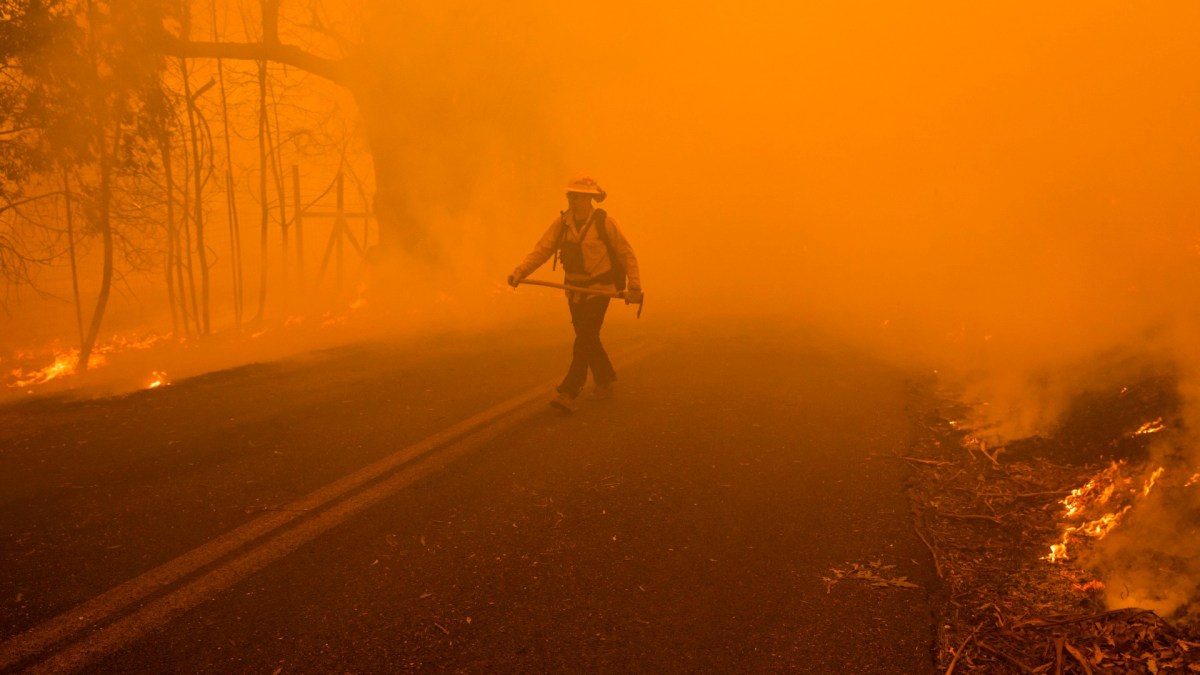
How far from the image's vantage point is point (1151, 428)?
482 cm

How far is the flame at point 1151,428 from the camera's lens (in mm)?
4737

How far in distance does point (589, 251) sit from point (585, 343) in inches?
31.4

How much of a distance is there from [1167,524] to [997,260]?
29.3 ft

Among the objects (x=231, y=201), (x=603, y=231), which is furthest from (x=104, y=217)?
(x=603, y=231)

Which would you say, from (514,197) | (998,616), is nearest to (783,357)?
(998,616)

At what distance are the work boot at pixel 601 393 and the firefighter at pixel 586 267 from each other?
0.23 meters

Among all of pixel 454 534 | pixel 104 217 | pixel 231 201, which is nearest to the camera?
pixel 454 534

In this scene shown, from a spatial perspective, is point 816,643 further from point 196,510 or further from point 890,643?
point 196,510

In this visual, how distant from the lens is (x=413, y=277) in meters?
14.6

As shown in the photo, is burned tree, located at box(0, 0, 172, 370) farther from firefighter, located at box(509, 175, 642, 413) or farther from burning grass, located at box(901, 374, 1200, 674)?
burning grass, located at box(901, 374, 1200, 674)

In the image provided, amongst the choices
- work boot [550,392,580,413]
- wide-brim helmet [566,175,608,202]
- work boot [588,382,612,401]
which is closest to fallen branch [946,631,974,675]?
work boot [550,392,580,413]

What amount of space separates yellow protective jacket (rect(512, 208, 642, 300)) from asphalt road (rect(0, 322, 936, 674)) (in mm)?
1100

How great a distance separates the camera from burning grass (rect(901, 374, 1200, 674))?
2.97m

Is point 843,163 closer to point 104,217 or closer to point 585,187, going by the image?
point 585,187
